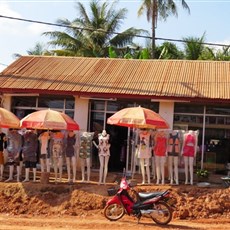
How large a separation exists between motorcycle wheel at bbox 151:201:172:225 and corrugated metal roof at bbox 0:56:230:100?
5.63 m

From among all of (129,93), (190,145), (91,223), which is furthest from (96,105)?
(91,223)

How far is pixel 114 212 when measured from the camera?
442 inches

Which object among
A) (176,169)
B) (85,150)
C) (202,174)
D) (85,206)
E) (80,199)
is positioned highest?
(85,150)

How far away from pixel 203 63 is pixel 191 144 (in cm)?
613

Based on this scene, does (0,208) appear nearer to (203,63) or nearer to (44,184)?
(44,184)

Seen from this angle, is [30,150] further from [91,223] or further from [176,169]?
[176,169]

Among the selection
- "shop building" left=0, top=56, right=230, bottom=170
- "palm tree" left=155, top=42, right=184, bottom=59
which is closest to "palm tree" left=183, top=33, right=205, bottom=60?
"palm tree" left=155, top=42, right=184, bottom=59

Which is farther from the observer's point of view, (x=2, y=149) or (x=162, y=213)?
(x=2, y=149)

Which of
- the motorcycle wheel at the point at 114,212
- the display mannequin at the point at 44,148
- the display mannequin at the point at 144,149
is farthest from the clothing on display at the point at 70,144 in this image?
the motorcycle wheel at the point at 114,212

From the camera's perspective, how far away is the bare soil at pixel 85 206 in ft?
35.9

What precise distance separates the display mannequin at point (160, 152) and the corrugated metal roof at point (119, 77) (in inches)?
86.9

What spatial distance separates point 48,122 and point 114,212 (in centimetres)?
370

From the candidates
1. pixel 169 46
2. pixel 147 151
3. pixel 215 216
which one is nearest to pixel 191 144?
pixel 147 151

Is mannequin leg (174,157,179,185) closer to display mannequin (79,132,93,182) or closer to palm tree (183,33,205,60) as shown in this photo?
display mannequin (79,132,93,182)
